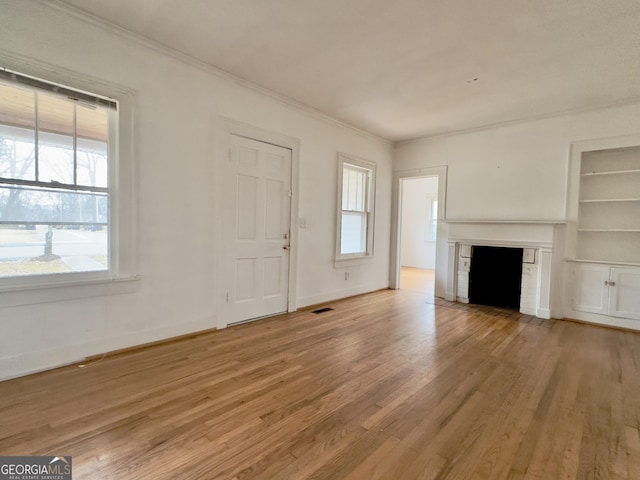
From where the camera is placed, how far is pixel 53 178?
250 centimetres

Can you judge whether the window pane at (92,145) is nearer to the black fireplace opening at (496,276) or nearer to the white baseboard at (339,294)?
the white baseboard at (339,294)

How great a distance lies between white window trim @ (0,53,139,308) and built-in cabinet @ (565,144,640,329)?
210 inches

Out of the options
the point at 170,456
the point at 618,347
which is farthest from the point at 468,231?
the point at 170,456

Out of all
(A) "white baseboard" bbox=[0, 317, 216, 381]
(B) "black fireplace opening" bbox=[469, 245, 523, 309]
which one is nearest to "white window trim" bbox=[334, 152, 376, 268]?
(B) "black fireplace opening" bbox=[469, 245, 523, 309]

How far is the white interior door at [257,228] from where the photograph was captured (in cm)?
363

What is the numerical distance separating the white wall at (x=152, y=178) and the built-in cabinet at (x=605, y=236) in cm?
414

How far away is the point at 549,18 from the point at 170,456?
3830 millimetres

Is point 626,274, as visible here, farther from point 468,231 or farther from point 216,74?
point 216,74

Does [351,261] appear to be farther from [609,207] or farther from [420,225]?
[420,225]

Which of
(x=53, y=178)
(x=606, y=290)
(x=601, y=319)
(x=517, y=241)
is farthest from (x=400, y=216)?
(x=53, y=178)

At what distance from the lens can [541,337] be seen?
3.55 metres

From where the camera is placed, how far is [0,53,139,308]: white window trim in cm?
250

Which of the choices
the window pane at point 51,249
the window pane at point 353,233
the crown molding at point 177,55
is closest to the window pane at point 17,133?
the window pane at point 51,249

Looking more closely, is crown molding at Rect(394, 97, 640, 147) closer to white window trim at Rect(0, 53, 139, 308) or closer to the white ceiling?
the white ceiling
